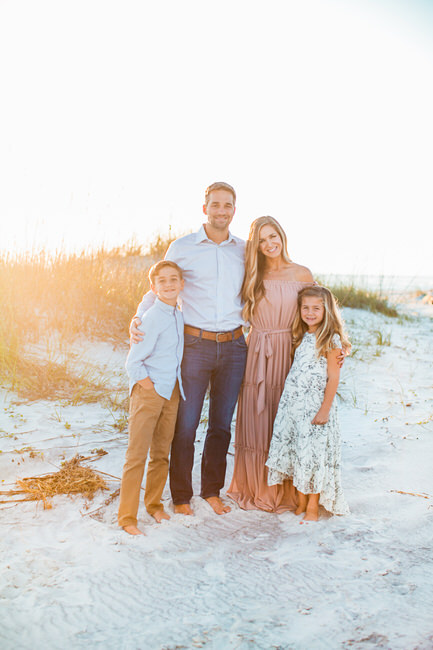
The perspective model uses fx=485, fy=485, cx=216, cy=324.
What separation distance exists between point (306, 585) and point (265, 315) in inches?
70.2

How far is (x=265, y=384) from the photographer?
11.9 feet

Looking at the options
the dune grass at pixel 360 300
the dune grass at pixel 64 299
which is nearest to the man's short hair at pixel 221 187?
the dune grass at pixel 64 299

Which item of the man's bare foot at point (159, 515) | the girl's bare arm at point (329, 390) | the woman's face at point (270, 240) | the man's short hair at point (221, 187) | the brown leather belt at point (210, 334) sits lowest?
the man's bare foot at point (159, 515)

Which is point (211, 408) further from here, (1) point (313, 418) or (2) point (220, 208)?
(2) point (220, 208)

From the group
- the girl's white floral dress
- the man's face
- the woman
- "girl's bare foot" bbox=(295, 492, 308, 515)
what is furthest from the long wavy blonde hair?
"girl's bare foot" bbox=(295, 492, 308, 515)

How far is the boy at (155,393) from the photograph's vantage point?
3088 millimetres

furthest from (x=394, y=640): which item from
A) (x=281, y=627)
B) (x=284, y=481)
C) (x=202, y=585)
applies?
(x=284, y=481)

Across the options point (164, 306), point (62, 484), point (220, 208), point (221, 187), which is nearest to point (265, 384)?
point (164, 306)

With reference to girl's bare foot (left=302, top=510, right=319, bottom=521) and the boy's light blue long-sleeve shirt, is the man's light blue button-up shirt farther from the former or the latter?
girl's bare foot (left=302, top=510, right=319, bottom=521)

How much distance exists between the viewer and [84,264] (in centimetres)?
707

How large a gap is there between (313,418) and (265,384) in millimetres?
450

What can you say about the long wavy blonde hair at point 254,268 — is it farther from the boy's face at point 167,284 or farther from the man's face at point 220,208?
the boy's face at point 167,284

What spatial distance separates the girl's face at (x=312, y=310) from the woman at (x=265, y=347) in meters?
0.13

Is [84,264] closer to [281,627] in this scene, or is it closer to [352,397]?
[352,397]
